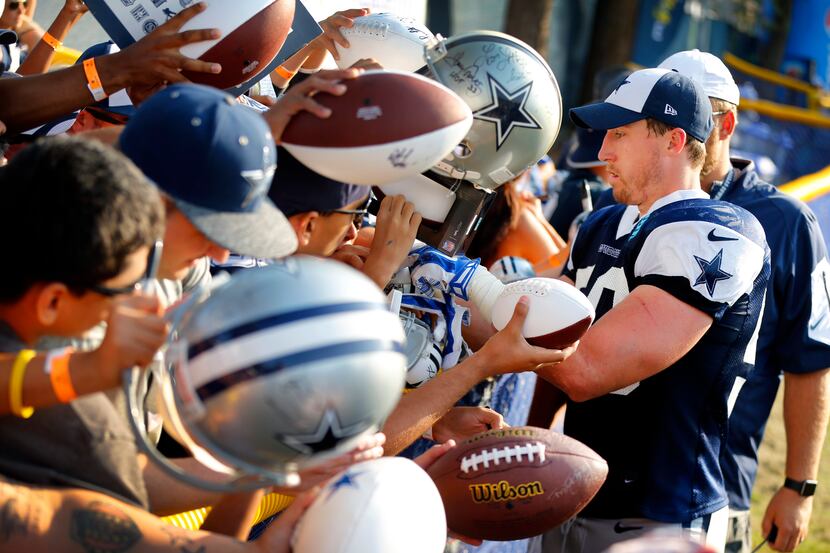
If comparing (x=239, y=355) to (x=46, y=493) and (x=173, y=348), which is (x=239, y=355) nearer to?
(x=173, y=348)

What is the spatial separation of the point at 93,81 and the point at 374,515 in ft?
5.27

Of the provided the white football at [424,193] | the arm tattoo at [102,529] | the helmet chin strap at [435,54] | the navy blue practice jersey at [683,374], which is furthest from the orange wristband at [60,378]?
the navy blue practice jersey at [683,374]

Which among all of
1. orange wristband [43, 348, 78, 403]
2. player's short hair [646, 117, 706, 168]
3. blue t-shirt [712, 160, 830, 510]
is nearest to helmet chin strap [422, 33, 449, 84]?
player's short hair [646, 117, 706, 168]

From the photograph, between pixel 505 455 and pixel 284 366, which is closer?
pixel 284 366

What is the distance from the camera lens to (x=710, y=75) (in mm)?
4324

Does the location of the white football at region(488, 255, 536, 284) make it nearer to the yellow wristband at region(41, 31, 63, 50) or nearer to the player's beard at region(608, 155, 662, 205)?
the player's beard at region(608, 155, 662, 205)

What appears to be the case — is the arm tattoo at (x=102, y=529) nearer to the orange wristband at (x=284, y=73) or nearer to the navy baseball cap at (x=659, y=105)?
the orange wristband at (x=284, y=73)

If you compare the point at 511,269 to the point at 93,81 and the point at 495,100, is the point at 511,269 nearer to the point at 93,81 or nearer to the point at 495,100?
the point at 495,100

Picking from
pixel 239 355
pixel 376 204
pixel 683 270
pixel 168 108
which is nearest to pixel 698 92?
pixel 683 270

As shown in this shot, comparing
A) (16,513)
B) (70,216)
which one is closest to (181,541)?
(16,513)

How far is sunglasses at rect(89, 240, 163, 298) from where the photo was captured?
1.83 meters

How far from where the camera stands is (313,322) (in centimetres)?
176

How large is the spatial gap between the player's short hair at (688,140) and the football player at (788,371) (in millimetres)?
572

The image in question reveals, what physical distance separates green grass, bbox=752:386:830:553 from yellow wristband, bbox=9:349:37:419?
4.88 meters
